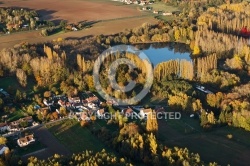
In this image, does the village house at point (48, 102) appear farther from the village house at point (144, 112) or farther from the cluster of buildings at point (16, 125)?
the village house at point (144, 112)

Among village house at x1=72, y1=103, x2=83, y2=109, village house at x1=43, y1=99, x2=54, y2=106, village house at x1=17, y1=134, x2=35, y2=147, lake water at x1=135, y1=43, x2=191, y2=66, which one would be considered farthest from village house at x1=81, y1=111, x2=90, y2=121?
lake water at x1=135, y1=43, x2=191, y2=66

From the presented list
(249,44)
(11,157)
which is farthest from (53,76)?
(249,44)

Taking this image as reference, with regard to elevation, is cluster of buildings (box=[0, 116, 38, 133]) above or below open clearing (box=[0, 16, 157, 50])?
below

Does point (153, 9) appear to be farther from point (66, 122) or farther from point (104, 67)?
point (66, 122)

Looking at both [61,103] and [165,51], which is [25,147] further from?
[165,51]

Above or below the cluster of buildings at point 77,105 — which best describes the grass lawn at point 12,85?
above

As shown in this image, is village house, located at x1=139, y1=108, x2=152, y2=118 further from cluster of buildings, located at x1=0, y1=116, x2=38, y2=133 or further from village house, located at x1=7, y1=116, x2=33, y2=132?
village house, located at x1=7, y1=116, x2=33, y2=132

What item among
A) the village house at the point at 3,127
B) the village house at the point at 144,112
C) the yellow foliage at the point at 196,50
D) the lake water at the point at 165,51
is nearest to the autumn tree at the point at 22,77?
the village house at the point at 3,127
